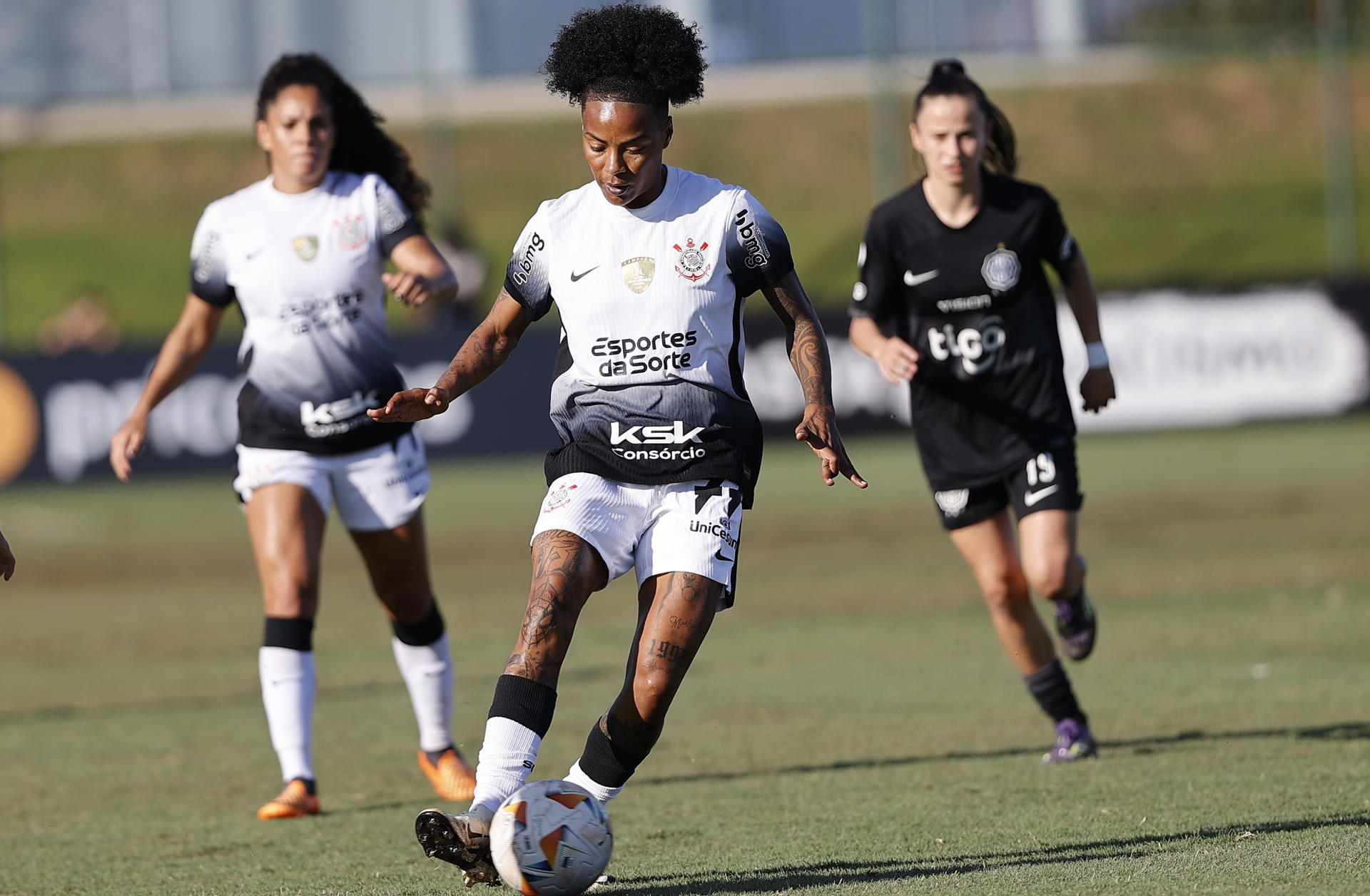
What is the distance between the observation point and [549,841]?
4602mm

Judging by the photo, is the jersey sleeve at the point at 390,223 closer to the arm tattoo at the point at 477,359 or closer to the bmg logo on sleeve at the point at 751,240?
the arm tattoo at the point at 477,359

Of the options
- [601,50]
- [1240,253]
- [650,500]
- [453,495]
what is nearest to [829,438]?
[650,500]

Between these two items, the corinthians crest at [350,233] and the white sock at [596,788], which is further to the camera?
the corinthians crest at [350,233]

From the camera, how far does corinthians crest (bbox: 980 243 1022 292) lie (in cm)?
723

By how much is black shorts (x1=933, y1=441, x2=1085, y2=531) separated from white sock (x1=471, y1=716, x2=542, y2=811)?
9.36 ft

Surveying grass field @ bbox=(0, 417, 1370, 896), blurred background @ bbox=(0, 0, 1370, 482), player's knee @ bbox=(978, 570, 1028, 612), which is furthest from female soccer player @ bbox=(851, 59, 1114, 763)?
blurred background @ bbox=(0, 0, 1370, 482)

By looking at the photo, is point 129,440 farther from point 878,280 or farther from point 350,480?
point 878,280

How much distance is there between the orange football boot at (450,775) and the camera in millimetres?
6934

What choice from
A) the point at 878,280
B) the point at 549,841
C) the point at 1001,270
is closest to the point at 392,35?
the point at 878,280

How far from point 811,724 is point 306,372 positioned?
2.83 m

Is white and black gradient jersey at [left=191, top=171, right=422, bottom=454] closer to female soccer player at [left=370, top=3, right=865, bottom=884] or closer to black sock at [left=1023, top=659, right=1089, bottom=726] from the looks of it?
female soccer player at [left=370, top=3, right=865, bottom=884]

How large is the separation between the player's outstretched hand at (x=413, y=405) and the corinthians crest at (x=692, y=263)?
75cm

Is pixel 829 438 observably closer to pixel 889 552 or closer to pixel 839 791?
pixel 839 791

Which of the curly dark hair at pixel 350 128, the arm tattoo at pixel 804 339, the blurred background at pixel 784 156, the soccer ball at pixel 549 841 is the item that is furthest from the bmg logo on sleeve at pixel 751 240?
the blurred background at pixel 784 156
